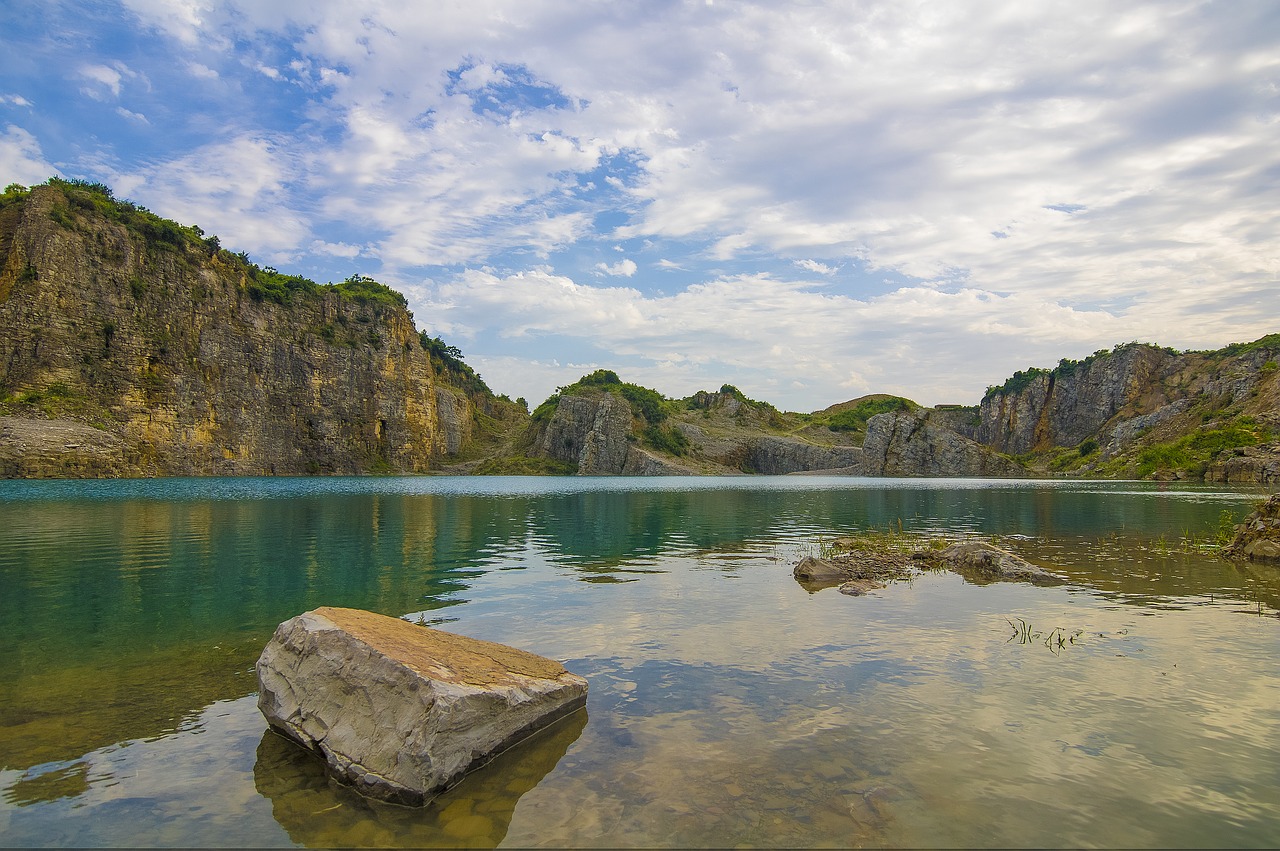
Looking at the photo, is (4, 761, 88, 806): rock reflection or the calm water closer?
the calm water

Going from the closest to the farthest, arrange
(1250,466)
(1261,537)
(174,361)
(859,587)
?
1. (859,587)
2. (1261,537)
3. (1250,466)
4. (174,361)

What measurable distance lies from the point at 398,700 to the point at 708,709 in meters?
5.19

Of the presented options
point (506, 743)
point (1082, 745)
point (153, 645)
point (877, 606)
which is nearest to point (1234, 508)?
point (877, 606)

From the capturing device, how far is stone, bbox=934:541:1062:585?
2317 cm

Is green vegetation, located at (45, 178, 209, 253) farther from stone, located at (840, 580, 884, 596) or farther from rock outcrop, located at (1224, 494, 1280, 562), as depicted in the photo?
rock outcrop, located at (1224, 494, 1280, 562)

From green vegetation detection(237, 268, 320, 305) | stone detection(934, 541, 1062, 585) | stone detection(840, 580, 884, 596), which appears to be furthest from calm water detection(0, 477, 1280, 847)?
green vegetation detection(237, 268, 320, 305)

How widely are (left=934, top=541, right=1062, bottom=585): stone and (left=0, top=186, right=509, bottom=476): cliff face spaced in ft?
373

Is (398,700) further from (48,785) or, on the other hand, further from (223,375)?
(223,375)

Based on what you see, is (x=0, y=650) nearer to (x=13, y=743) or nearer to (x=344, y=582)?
(x=13, y=743)

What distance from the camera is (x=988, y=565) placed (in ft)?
81.7

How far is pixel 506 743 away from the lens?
957 cm

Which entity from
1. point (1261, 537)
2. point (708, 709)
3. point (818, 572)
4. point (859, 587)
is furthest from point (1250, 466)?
point (708, 709)

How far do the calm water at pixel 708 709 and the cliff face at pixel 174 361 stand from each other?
96.5 meters

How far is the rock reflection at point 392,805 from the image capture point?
7305mm
